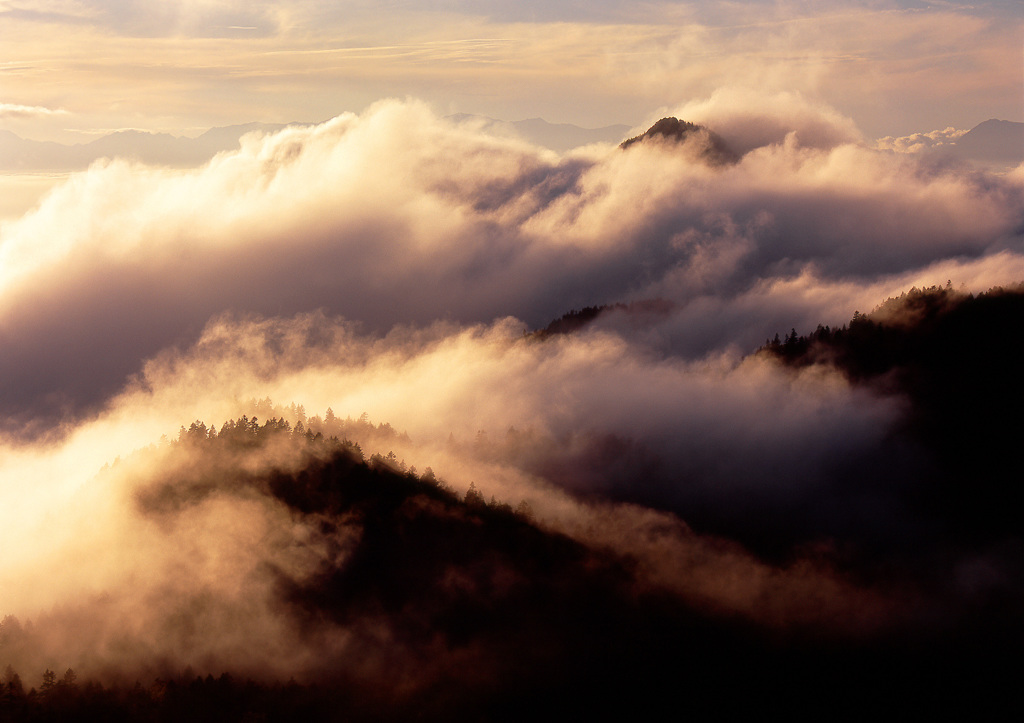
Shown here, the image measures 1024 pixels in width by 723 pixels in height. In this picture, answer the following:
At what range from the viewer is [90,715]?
180875 mm

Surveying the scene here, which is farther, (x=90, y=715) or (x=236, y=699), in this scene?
(x=236, y=699)

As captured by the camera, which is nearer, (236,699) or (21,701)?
(21,701)

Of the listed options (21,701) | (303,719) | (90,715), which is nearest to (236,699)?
(303,719)

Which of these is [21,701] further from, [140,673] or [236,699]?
[236,699]

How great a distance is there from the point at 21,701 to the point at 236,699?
51160 mm

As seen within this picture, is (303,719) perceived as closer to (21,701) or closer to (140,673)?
(140,673)

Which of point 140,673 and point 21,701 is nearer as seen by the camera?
point 21,701

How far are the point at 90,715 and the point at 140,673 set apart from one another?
61.7 feet

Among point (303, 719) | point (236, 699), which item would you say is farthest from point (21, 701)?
point (303, 719)

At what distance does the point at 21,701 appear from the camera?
18088 cm

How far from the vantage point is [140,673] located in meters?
199

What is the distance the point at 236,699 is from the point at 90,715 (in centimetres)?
3468

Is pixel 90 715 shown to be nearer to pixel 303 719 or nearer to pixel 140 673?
pixel 140 673

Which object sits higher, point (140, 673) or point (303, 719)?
point (140, 673)
